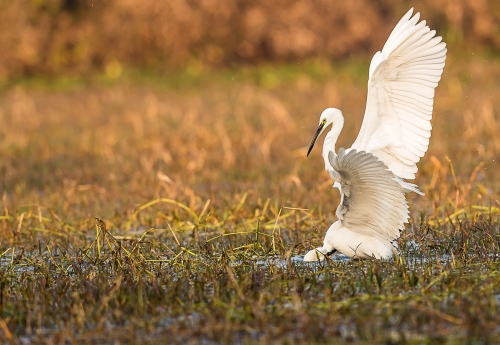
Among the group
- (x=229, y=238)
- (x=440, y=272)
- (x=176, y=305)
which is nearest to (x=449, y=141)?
(x=229, y=238)

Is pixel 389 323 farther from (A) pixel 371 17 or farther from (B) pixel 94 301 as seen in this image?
(A) pixel 371 17

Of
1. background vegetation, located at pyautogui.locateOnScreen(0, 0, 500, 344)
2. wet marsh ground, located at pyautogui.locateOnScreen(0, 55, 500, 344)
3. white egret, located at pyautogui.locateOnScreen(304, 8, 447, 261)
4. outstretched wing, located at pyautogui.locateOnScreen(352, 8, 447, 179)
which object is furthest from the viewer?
outstretched wing, located at pyautogui.locateOnScreen(352, 8, 447, 179)

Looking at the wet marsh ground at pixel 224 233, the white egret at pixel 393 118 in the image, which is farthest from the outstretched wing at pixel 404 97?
the wet marsh ground at pixel 224 233

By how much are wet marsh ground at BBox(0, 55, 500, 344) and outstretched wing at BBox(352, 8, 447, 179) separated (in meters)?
0.64

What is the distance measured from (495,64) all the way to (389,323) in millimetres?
15639

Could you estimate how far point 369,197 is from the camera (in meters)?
5.04

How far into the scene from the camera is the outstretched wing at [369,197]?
4.73 metres

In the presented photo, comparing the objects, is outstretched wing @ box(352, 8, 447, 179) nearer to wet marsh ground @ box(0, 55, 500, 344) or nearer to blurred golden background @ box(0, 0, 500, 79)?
wet marsh ground @ box(0, 55, 500, 344)

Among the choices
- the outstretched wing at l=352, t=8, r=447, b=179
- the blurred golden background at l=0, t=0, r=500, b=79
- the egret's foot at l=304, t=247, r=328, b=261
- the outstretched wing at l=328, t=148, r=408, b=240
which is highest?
the blurred golden background at l=0, t=0, r=500, b=79

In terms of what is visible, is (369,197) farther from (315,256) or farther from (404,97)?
(404,97)

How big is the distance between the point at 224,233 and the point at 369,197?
1571 millimetres

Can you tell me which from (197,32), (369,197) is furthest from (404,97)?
(197,32)

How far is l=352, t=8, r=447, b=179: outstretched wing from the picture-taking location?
5.42 meters

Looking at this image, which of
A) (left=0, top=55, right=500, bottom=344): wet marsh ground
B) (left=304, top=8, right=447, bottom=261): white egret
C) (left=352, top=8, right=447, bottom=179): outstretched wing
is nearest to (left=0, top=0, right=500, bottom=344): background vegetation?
(left=0, top=55, right=500, bottom=344): wet marsh ground
